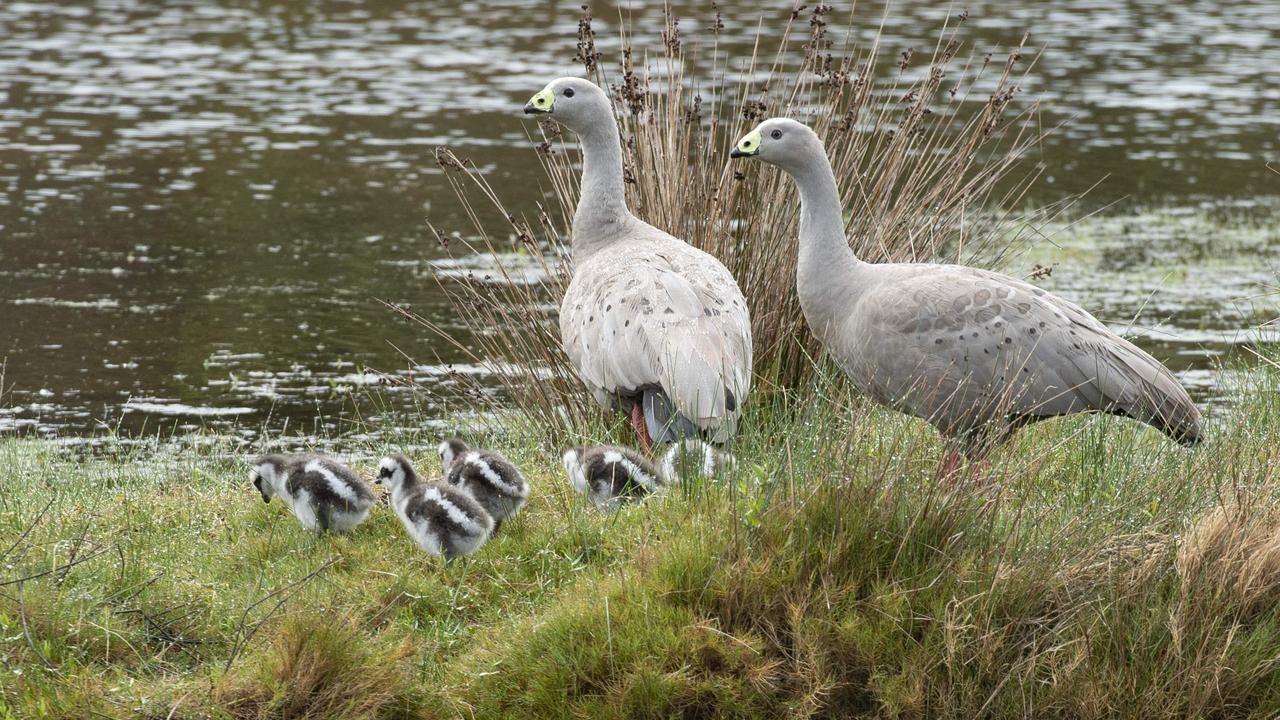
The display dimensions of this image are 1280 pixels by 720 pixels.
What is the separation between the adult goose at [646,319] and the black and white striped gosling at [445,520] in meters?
1.09

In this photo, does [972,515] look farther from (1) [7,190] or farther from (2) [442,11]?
(2) [442,11]

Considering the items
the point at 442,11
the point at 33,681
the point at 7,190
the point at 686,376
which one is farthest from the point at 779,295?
the point at 442,11

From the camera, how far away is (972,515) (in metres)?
5.52

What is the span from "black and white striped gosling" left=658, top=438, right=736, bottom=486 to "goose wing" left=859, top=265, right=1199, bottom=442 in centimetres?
90

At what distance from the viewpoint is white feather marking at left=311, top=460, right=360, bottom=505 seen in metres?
6.37

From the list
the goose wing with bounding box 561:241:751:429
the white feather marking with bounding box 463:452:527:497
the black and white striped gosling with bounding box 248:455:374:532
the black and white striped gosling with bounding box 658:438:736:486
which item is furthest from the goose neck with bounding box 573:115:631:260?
the black and white striped gosling with bounding box 248:455:374:532

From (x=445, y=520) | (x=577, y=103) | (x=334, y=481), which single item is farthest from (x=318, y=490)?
(x=577, y=103)

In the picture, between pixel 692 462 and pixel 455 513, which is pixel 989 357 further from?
pixel 455 513

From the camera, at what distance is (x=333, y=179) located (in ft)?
56.6

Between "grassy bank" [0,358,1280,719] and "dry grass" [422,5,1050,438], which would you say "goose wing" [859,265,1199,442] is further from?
"dry grass" [422,5,1050,438]

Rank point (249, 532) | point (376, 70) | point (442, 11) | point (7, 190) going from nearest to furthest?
point (249, 532) → point (7, 190) → point (376, 70) → point (442, 11)

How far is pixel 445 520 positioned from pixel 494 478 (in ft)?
1.54

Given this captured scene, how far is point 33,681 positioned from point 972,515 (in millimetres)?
3318

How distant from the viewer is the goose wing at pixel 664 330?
22.6 feet
